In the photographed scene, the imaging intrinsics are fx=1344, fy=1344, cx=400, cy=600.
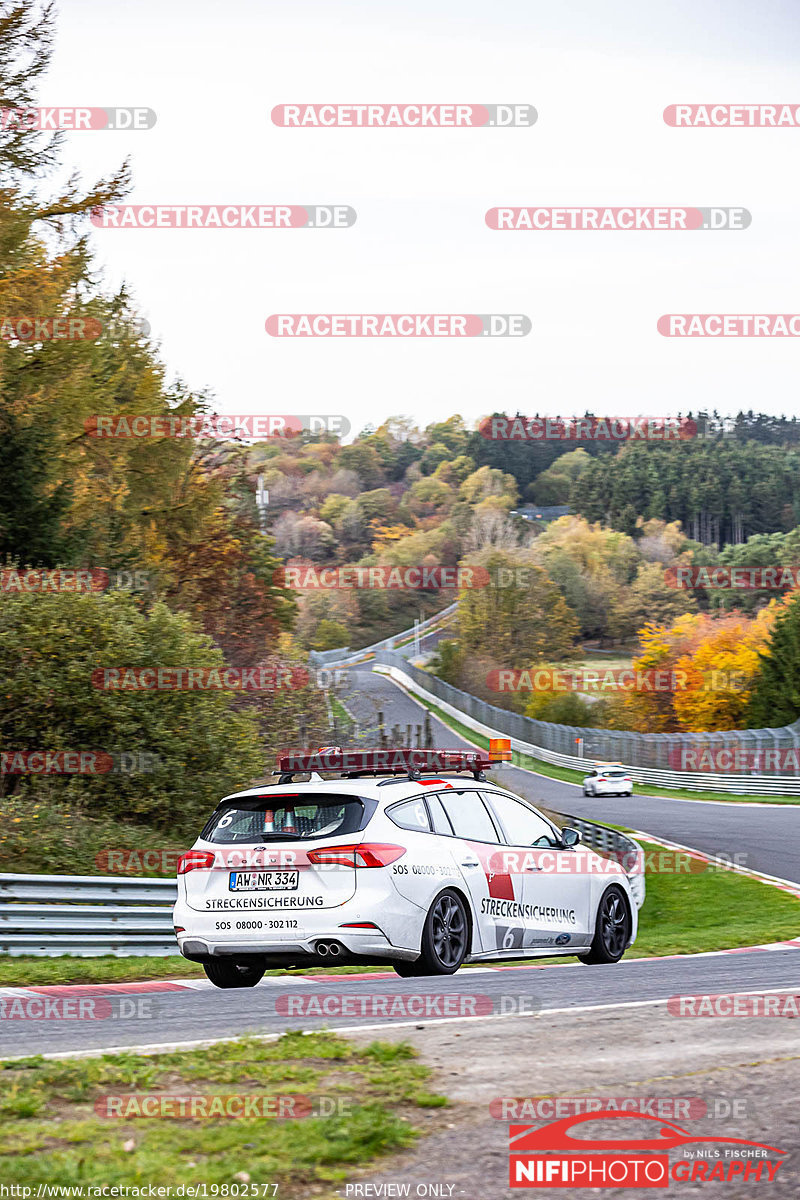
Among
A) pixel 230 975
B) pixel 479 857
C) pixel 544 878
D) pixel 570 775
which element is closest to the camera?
pixel 479 857

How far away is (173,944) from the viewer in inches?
547

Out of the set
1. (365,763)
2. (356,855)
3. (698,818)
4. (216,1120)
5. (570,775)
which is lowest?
(570,775)

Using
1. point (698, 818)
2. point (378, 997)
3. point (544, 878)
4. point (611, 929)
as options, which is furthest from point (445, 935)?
point (698, 818)

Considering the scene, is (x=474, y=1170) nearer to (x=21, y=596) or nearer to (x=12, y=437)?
(x=21, y=596)

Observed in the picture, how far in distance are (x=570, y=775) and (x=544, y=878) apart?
56.1m

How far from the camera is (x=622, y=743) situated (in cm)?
6656

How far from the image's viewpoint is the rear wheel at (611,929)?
1161 centimetres

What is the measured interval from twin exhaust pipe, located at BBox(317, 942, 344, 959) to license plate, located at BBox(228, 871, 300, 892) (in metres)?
0.42

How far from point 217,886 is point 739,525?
14984 centimetres

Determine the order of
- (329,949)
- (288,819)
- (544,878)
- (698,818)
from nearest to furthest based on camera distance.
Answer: (329,949), (288,819), (544,878), (698,818)

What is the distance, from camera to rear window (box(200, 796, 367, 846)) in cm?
932

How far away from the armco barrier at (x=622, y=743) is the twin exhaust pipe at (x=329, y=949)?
39.3 meters

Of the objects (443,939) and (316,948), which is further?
(443,939)

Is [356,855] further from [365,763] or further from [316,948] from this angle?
[365,763]
